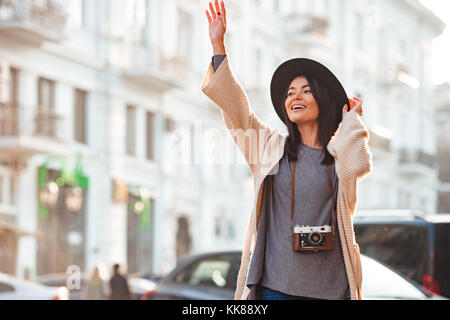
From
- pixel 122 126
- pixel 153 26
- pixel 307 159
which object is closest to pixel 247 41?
pixel 153 26

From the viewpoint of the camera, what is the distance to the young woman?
322 centimetres

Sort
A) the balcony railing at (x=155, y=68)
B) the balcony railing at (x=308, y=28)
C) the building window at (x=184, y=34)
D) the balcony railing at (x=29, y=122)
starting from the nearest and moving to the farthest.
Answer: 1. the balcony railing at (x=29, y=122)
2. the balcony railing at (x=155, y=68)
3. the building window at (x=184, y=34)
4. the balcony railing at (x=308, y=28)

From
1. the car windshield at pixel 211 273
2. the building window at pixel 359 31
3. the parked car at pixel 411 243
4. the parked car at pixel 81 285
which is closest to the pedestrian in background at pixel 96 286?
the parked car at pixel 81 285

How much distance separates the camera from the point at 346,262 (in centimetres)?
322

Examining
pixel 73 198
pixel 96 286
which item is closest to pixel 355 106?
pixel 96 286

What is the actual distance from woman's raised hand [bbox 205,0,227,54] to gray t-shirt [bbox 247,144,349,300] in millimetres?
475

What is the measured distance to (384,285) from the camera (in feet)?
19.9

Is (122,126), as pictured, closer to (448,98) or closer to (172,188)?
(172,188)

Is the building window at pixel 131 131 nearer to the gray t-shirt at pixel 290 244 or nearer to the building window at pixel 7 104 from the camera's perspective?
the building window at pixel 7 104

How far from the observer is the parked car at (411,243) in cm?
837

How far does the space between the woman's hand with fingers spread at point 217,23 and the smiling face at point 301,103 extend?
0.32 m

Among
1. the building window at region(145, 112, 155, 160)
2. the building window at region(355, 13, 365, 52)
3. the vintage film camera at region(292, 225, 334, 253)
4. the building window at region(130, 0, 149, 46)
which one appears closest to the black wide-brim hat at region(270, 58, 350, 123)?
the vintage film camera at region(292, 225, 334, 253)

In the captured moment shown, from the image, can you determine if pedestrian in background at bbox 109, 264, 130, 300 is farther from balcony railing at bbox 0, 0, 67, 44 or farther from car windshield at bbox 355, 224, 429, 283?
balcony railing at bbox 0, 0, 67, 44
